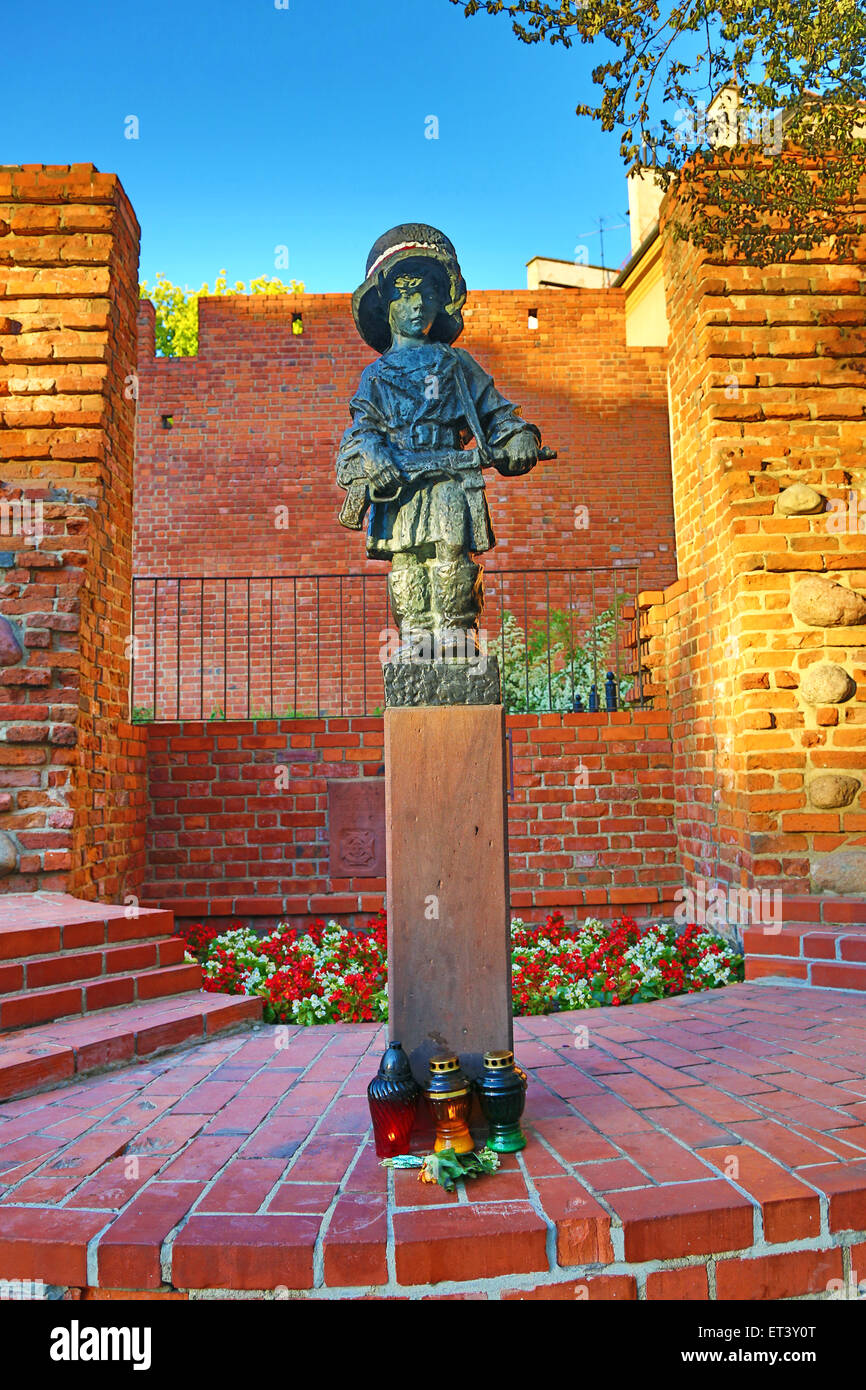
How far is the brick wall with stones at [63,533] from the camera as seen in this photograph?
4246 mm

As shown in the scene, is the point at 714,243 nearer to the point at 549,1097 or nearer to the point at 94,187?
the point at 94,187

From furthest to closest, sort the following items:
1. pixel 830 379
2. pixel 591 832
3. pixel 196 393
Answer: pixel 196 393, pixel 591 832, pixel 830 379

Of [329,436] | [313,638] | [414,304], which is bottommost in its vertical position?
[313,638]

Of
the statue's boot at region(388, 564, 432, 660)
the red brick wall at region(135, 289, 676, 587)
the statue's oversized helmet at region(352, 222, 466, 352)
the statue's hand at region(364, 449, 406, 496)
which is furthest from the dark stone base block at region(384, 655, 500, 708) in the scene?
the red brick wall at region(135, 289, 676, 587)

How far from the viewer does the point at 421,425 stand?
282cm

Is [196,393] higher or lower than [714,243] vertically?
higher

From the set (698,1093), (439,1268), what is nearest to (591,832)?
(698,1093)

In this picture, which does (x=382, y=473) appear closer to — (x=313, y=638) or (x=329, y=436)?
(x=313, y=638)

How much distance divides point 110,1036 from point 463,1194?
168 cm

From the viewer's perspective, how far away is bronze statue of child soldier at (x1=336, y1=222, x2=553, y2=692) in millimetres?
2736

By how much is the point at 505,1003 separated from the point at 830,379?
12.9 feet

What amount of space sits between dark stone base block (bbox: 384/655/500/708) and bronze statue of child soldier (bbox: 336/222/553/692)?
119mm

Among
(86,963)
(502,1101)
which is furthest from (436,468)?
(86,963)

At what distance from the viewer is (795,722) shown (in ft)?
14.2
